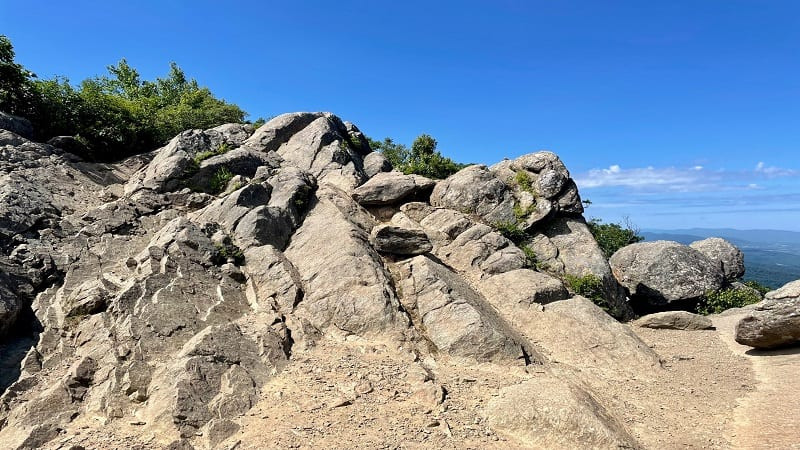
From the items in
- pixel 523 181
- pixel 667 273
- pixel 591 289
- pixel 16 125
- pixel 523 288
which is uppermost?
pixel 16 125

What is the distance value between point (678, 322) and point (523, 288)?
9165 millimetres

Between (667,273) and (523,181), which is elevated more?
(523,181)

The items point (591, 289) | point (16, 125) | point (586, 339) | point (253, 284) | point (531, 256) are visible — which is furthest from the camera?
point (16, 125)

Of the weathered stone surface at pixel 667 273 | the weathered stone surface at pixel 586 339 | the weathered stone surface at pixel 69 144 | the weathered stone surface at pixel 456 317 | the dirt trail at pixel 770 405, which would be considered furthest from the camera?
the weathered stone surface at pixel 69 144

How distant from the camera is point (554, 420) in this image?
11711mm

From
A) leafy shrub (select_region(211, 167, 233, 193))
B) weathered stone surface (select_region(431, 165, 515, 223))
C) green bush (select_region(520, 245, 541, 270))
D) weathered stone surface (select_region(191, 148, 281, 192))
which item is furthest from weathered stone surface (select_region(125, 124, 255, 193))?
green bush (select_region(520, 245, 541, 270))

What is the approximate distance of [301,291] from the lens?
59.3 ft

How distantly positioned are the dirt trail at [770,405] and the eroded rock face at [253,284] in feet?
10.9

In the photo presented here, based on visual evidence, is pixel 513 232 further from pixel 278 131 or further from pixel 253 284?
pixel 278 131

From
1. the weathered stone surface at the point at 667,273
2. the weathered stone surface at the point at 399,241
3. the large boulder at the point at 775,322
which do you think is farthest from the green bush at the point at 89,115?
the large boulder at the point at 775,322

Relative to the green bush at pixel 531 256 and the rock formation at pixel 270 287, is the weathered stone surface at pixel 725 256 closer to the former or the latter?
the rock formation at pixel 270 287

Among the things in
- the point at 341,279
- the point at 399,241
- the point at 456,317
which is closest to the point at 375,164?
the point at 399,241

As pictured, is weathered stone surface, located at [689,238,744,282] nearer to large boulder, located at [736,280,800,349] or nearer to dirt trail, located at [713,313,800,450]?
large boulder, located at [736,280,800,349]

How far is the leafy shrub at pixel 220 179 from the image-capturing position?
85.0 feet
